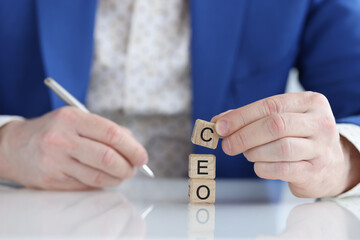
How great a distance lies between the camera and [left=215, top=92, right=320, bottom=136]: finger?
707 millimetres

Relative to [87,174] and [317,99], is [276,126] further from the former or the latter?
[87,174]

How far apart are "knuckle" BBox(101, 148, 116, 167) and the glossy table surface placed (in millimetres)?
63

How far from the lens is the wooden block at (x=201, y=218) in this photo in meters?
0.59

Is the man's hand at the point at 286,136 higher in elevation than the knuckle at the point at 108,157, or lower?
higher

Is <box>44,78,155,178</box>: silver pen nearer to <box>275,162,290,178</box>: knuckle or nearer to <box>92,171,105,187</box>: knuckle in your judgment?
<box>92,171,105,187</box>: knuckle

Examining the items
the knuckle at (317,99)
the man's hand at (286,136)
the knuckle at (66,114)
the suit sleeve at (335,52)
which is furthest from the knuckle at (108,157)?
the suit sleeve at (335,52)

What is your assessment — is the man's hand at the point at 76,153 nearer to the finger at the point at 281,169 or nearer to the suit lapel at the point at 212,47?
the finger at the point at 281,169

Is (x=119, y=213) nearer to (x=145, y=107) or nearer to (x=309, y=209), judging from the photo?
(x=309, y=209)

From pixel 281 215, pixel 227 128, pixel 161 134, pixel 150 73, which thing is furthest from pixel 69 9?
pixel 281 215

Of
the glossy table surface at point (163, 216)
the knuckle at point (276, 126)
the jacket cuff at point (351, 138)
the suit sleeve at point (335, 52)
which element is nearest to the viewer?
the glossy table surface at point (163, 216)

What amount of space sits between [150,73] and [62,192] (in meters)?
0.49

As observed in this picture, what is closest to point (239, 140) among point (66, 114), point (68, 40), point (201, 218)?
point (201, 218)

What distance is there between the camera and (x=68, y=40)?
1.21 m

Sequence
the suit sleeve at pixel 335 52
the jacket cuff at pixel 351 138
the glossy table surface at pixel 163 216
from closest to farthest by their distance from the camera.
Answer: the glossy table surface at pixel 163 216, the jacket cuff at pixel 351 138, the suit sleeve at pixel 335 52
